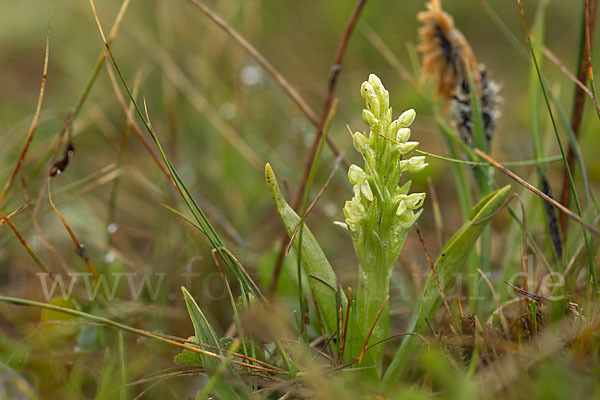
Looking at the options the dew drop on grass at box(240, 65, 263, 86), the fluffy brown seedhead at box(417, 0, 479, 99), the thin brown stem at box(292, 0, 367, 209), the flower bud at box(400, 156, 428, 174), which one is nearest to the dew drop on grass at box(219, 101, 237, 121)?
the dew drop on grass at box(240, 65, 263, 86)

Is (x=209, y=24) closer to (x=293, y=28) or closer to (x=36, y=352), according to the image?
(x=293, y=28)

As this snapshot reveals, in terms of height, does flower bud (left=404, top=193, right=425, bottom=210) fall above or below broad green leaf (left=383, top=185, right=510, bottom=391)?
above

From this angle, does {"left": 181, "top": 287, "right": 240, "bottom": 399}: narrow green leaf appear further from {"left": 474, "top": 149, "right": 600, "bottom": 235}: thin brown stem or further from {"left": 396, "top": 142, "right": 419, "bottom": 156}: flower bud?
{"left": 474, "top": 149, "right": 600, "bottom": 235}: thin brown stem

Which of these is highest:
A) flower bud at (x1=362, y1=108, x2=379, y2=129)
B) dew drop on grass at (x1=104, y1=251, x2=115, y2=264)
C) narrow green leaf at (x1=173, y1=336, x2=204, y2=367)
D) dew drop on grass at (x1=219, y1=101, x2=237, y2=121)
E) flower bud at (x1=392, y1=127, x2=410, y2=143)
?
dew drop on grass at (x1=219, y1=101, x2=237, y2=121)

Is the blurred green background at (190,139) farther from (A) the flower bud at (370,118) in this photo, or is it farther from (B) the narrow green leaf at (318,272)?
(A) the flower bud at (370,118)

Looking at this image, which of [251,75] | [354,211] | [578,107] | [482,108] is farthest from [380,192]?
[251,75]

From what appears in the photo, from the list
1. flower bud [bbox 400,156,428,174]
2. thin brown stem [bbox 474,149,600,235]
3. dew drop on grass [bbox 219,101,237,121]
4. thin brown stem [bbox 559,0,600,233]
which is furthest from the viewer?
dew drop on grass [bbox 219,101,237,121]
